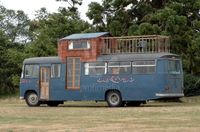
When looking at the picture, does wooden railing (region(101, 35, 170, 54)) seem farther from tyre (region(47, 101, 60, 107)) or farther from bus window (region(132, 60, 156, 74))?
tyre (region(47, 101, 60, 107))

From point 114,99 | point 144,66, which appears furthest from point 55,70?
point 144,66

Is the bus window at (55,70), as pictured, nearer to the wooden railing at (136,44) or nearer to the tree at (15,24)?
the wooden railing at (136,44)

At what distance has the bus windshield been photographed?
28.2 m

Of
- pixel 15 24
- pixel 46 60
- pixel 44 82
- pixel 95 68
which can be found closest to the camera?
pixel 95 68

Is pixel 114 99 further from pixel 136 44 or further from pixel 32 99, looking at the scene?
pixel 32 99

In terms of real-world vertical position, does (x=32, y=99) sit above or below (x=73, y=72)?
below

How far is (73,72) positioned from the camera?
98.1 ft

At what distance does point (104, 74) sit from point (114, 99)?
133 cm

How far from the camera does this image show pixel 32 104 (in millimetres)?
31391

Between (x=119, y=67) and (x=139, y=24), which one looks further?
(x=139, y=24)

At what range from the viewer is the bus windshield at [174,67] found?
1112 inches

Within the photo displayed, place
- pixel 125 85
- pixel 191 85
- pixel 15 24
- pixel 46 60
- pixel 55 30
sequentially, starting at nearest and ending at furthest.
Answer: pixel 125 85, pixel 46 60, pixel 191 85, pixel 55 30, pixel 15 24

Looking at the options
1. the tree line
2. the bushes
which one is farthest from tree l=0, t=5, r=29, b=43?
the bushes

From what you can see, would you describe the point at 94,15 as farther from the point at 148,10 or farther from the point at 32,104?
the point at 32,104
